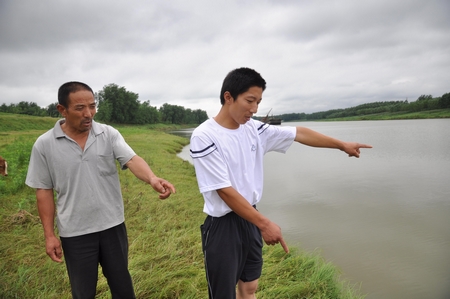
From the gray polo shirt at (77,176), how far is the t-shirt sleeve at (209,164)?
736 mm

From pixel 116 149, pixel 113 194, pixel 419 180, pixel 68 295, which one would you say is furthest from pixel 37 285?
pixel 419 180

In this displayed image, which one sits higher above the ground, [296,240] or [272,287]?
[272,287]

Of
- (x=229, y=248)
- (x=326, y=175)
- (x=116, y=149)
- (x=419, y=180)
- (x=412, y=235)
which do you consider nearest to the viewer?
(x=229, y=248)

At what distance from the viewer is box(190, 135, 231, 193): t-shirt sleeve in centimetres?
183

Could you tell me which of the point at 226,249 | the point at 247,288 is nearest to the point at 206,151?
the point at 226,249

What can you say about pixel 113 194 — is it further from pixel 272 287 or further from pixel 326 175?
pixel 326 175

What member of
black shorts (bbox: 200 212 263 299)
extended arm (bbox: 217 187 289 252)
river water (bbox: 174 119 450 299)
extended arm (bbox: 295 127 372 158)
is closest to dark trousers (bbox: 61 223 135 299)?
black shorts (bbox: 200 212 263 299)

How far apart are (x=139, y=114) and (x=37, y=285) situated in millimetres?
77164

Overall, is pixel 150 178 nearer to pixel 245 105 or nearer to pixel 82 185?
pixel 82 185

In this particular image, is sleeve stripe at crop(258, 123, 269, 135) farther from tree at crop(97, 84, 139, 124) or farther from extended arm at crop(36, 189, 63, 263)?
tree at crop(97, 84, 139, 124)

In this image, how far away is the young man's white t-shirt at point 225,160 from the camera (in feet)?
6.08

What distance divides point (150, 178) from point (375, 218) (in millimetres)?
6885

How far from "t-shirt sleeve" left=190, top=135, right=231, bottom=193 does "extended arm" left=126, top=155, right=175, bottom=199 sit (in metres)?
0.29

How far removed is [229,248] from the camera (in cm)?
198
